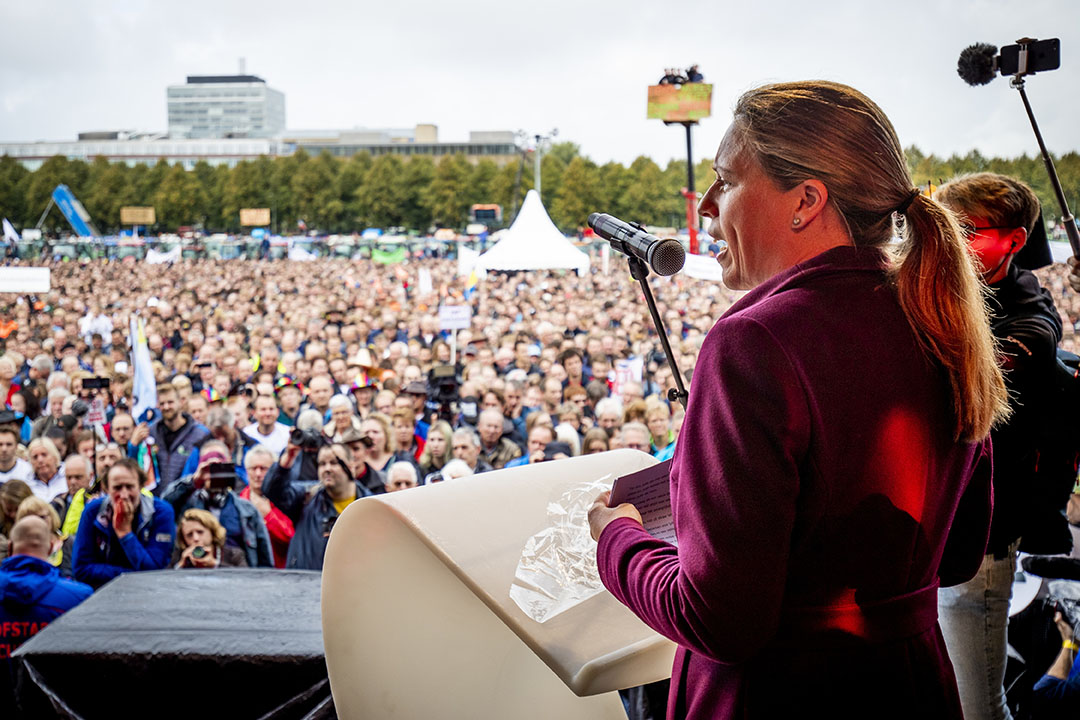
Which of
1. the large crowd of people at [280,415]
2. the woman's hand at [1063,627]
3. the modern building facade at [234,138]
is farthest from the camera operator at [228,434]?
the modern building facade at [234,138]

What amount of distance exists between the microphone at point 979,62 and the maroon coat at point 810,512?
5.72 feet

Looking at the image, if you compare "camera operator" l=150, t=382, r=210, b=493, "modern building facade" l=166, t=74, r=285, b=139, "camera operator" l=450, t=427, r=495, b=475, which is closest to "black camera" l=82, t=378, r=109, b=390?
"camera operator" l=150, t=382, r=210, b=493

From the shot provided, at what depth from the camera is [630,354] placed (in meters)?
10.3

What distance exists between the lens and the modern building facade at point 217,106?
88938 millimetres

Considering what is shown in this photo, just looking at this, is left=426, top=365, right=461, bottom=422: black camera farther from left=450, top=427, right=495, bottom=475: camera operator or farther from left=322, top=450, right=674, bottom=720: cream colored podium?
left=322, top=450, right=674, bottom=720: cream colored podium

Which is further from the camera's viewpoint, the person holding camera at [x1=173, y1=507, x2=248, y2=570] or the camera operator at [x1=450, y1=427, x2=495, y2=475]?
the camera operator at [x1=450, y1=427, x2=495, y2=475]

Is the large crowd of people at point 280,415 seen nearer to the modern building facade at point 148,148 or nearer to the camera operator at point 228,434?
the camera operator at point 228,434

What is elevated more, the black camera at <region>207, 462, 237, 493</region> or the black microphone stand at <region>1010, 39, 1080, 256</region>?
the black microphone stand at <region>1010, 39, 1080, 256</region>

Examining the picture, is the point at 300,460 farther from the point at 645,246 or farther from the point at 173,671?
the point at 645,246

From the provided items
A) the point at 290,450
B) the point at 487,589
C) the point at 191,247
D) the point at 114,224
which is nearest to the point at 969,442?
the point at 487,589

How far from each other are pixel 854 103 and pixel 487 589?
73 centimetres

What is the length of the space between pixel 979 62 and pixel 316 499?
12.1 feet

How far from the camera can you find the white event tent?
769cm

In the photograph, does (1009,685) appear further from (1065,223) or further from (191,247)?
(191,247)
